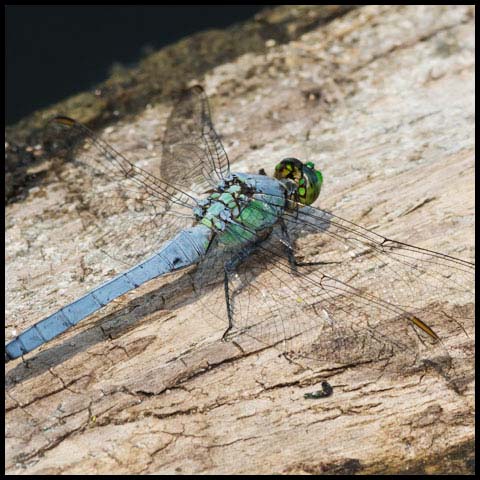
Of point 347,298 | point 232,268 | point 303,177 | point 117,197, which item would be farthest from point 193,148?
point 347,298

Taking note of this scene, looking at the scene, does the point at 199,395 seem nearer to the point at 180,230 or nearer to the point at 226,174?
the point at 180,230

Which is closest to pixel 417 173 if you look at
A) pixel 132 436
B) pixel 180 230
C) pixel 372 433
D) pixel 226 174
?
pixel 226 174

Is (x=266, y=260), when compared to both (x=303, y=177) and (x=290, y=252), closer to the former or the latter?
(x=290, y=252)

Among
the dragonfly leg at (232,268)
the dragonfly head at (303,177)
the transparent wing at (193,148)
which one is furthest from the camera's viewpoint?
the transparent wing at (193,148)

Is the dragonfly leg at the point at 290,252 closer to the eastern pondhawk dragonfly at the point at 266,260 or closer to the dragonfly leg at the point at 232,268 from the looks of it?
the eastern pondhawk dragonfly at the point at 266,260

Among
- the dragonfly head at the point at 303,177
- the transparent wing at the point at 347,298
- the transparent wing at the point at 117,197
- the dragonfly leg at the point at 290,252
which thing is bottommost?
the transparent wing at the point at 347,298

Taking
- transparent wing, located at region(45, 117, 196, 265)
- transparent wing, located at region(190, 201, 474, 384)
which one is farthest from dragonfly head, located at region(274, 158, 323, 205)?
transparent wing, located at region(45, 117, 196, 265)

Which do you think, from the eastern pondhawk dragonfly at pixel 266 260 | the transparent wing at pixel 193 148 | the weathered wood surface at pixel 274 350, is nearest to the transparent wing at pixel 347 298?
the eastern pondhawk dragonfly at pixel 266 260
